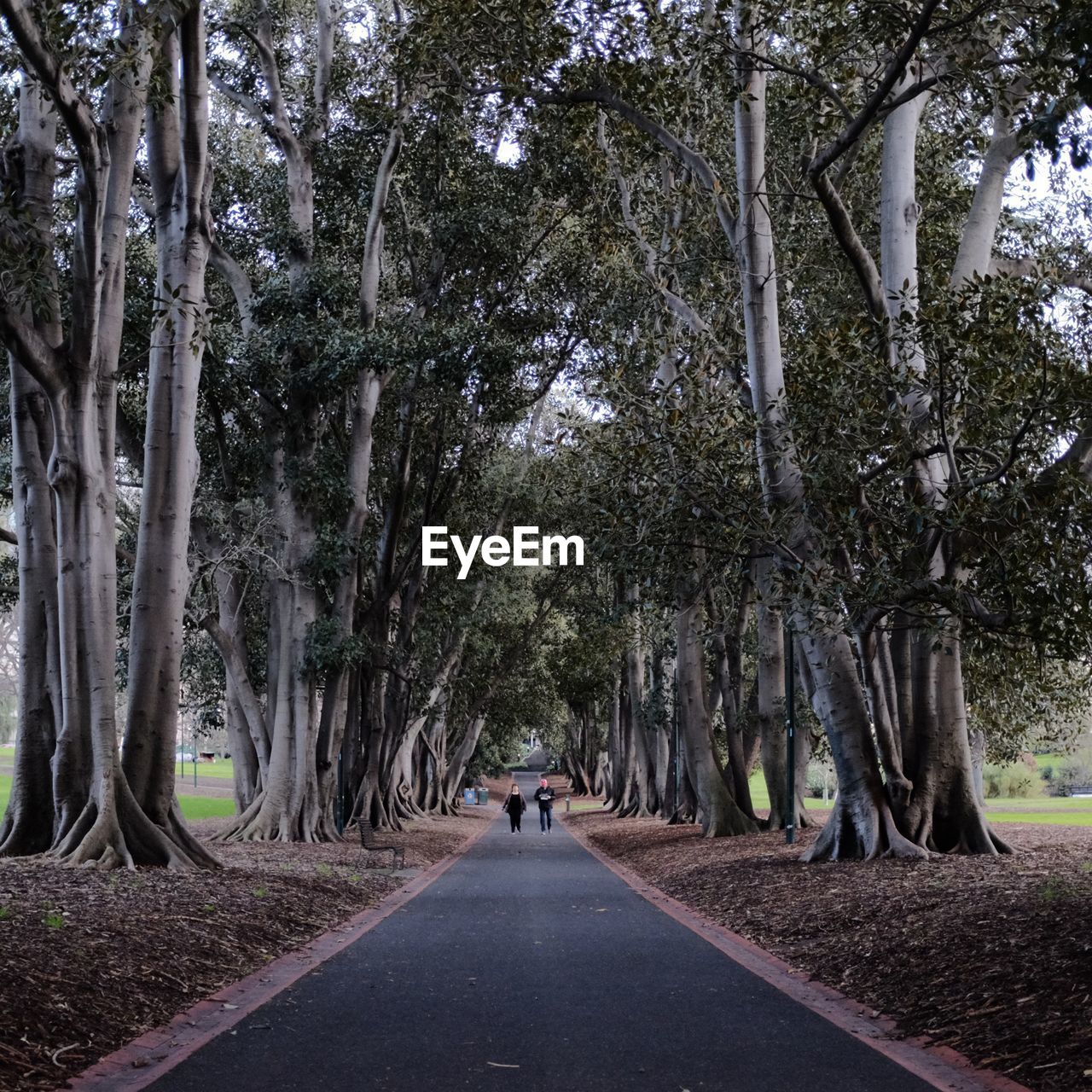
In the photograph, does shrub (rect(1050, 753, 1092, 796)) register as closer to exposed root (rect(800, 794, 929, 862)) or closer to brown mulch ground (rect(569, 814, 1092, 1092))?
brown mulch ground (rect(569, 814, 1092, 1092))

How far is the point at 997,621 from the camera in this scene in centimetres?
1167

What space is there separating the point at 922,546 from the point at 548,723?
5031 centimetres

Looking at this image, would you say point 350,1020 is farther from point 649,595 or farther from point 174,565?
point 649,595

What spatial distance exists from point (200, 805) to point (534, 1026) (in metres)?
53.8

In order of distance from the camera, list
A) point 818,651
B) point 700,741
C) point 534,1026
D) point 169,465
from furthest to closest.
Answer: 1. point 700,741
2. point 818,651
3. point 169,465
4. point 534,1026

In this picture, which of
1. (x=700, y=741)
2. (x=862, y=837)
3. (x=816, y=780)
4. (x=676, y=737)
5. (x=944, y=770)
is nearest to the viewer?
(x=862, y=837)

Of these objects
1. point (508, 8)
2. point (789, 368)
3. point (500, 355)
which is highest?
point (508, 8)

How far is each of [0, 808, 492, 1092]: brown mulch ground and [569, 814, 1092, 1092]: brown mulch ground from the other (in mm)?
4214

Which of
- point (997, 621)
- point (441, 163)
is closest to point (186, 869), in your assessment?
point (997, 621)

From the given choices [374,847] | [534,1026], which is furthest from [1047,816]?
[534,1026]

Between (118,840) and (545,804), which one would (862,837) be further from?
(545,804)

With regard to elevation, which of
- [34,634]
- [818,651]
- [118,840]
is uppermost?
[34,634]

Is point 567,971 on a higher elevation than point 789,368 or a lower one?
lower

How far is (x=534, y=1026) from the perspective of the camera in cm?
801
